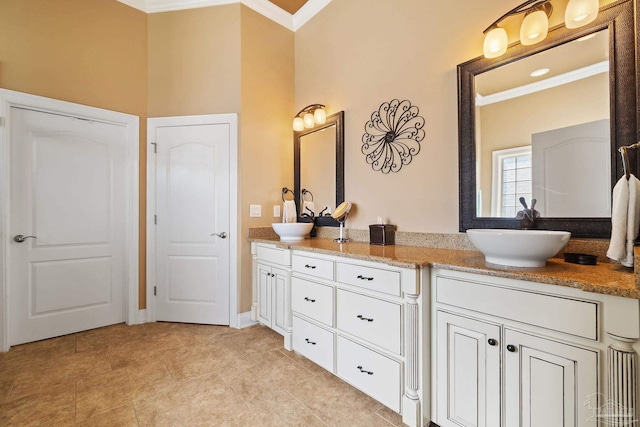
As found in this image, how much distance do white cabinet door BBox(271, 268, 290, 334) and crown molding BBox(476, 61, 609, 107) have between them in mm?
1929

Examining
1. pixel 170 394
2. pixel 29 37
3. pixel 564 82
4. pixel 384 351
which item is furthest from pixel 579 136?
pixel 29 37

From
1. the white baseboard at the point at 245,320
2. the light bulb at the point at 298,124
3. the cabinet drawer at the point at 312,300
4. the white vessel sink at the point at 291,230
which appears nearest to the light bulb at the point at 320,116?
the light bulb at the point at 298,124

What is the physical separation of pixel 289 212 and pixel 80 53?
2.53 metres

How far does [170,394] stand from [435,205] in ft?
7.16

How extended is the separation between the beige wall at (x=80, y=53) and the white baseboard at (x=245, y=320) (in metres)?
1.14

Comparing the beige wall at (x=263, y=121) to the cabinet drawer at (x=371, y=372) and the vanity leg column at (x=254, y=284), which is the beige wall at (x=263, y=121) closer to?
the vanity leg column at (x=254, y=284)

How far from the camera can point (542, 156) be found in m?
1.55

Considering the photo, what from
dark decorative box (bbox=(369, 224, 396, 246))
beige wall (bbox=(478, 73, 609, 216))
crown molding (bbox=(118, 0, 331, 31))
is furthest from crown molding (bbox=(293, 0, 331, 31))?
dark decorative box (bbox=(369, 224, 396, 246))

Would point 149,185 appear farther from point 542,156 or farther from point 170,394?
point 542,156

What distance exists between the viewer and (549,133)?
5.00 ft

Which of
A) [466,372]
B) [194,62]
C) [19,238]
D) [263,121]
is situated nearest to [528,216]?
[466,372]

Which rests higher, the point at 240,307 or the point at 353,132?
the point at 353,132

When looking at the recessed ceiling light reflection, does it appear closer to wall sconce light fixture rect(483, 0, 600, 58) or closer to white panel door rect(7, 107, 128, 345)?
wall sconce light fixture rect(483, 0, 600, 58)

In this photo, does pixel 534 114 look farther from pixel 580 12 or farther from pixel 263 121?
pixel 263 121
